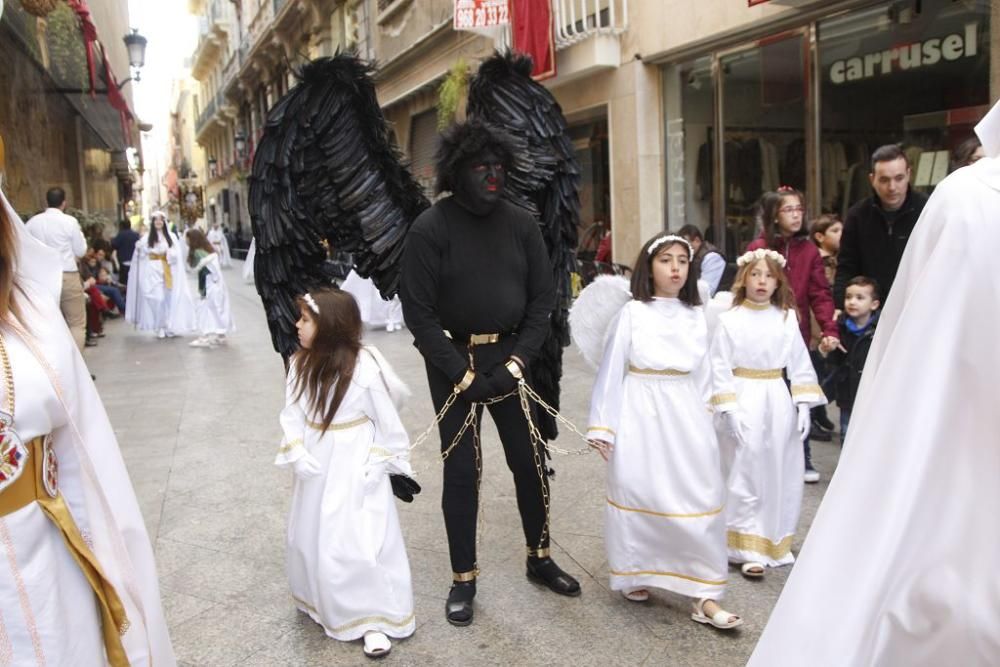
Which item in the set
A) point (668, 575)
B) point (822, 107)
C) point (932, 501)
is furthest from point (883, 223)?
point (822, 107)

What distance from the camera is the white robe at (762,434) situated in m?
4.14

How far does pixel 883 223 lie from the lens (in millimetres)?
4934

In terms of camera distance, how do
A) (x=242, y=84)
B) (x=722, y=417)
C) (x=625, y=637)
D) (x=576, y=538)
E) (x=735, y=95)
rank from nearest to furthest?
(x=625, y=637) → (x=722, y=417) → (x=576, y=538) → (x=735, y=95) → (x=242, y=84)

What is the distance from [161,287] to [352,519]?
1111cm

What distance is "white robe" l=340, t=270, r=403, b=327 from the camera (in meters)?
12.7

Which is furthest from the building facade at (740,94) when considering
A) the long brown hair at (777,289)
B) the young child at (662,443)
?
the young child at (662,443)

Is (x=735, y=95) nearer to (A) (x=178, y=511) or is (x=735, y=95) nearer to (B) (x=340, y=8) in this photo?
(A) (x=178, y=511)

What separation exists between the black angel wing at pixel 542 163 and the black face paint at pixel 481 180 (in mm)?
528

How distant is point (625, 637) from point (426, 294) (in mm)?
1556

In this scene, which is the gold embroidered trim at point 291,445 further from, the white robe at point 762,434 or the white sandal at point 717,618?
the white robe at point 762,434

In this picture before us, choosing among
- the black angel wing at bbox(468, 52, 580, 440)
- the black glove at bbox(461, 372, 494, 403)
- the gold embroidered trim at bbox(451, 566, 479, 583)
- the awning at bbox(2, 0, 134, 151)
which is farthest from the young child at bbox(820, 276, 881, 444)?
the awning at bbox(2, 0, 134, 151)

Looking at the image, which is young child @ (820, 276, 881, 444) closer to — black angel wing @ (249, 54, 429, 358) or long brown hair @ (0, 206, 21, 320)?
black angel wing @ (249, 54, 429, 358)

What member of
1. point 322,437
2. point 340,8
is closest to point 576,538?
point 322,437

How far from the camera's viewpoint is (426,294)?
3.64 meters
